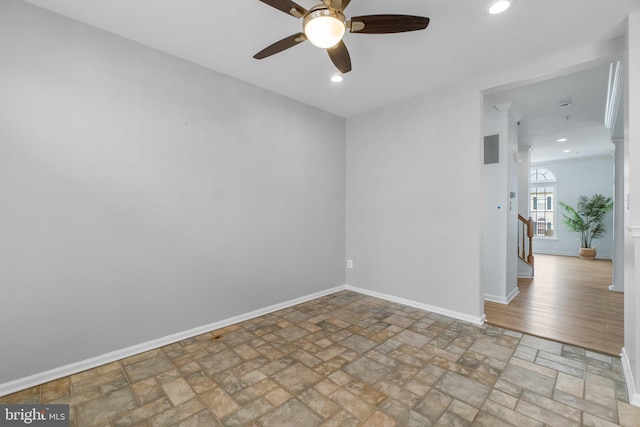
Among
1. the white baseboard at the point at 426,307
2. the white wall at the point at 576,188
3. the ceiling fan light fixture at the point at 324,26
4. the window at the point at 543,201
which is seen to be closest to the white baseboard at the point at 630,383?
the white baseboard at the point at 426,307

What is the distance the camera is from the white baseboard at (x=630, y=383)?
5.94 ft

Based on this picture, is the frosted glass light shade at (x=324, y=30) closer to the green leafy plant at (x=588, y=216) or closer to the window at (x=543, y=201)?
the green leafy plant at (x=588, y=216)

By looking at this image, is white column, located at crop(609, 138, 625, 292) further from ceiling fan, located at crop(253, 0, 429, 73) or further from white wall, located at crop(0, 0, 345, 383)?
white wall, located at crop(0, 0, 345, 383)

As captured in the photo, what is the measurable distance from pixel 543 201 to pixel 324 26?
32.0ft

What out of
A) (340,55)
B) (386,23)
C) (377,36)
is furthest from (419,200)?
(386,23)

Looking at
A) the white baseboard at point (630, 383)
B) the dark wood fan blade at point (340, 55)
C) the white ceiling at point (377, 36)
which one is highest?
the white ceiling at point (377, 36)

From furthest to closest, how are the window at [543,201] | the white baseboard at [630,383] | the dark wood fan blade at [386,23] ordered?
1. the window at [543,201]
2. the white baseboard at [630,383]
3. the dark wood fan blade at [386,23]

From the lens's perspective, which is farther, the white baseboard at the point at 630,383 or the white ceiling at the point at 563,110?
the white ceiling at the point at 563,110

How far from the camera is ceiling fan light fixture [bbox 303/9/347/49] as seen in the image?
63.7 inches

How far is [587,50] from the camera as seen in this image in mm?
2451

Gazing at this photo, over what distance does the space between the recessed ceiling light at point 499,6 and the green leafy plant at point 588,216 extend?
7.86 metres

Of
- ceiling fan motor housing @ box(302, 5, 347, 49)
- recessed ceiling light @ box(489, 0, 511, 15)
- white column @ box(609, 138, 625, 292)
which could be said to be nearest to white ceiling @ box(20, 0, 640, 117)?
recessed ceiling light @ box(489, 0, 511, 15)

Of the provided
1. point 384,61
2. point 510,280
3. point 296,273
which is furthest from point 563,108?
point 296,273

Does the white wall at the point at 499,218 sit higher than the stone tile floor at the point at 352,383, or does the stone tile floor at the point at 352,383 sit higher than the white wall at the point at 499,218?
the white wall at the point at 499,218
